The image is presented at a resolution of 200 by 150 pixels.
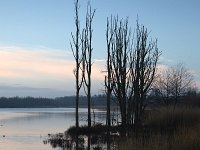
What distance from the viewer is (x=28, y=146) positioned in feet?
73.3

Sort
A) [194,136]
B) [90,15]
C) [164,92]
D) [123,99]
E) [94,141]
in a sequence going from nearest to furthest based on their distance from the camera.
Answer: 1. [194,136]
2. [123,99]
3. [94,141]
4. [90,15]
5. [164,92]

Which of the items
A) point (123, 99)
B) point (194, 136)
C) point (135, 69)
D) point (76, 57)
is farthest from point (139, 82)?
point (76, 57)

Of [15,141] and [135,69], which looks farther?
[15,141]

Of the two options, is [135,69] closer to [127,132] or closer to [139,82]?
[139,82]

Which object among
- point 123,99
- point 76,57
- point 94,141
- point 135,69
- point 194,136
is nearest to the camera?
point 194,136

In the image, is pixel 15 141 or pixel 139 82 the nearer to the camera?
→ pixel 139 82

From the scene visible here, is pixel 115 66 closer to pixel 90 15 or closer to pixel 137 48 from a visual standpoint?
pixel 137 48

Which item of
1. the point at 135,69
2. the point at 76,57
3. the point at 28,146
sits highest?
the point at 76,57

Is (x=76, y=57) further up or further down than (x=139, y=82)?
further up

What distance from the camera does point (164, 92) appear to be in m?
51.5

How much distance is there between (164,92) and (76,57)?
26.7 metres

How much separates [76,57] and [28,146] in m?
6.83

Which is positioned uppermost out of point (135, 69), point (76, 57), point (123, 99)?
point (76, 57)

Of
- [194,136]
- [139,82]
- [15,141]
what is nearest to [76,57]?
[15,141]
